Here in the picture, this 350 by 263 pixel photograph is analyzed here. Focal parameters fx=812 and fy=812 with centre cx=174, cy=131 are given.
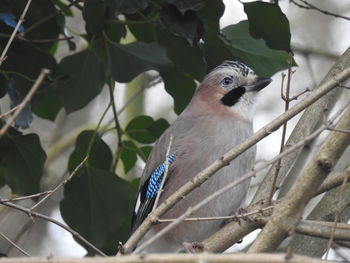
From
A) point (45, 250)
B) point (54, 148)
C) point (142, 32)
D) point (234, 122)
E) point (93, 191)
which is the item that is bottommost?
point (45, 250)

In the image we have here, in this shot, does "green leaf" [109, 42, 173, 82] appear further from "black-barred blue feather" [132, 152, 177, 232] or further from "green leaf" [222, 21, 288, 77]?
"black-barred blue feather" [132, 152, 177, 232]

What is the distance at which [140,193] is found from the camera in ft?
12.4

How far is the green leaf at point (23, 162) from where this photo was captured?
139 inches

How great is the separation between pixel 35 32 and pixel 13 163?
0.58 metres

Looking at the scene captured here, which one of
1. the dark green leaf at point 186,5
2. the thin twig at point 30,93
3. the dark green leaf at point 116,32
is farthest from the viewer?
the dark green leaf at point 116,32

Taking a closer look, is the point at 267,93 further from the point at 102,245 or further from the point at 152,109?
the point at 102,245

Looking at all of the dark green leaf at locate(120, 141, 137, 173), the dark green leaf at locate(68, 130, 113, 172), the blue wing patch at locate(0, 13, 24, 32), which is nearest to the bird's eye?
the dark green leaf at locate(120, 141, 137, 173)

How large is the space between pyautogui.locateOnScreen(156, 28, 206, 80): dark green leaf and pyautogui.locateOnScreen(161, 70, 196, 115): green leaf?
0.34 ft

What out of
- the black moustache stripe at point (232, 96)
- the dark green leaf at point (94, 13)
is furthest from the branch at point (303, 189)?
the black moustache stripe at point (232, 96)

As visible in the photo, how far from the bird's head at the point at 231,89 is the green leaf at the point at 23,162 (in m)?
0.96

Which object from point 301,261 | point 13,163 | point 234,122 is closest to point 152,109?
point 234,122

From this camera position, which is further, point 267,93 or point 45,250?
point 267,93

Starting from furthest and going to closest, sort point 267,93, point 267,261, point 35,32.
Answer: point 267,93
point 35,32
point 267,261

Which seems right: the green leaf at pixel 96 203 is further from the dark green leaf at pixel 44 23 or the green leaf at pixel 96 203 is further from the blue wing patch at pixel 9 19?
the blue wing patch at pixel 9 19
